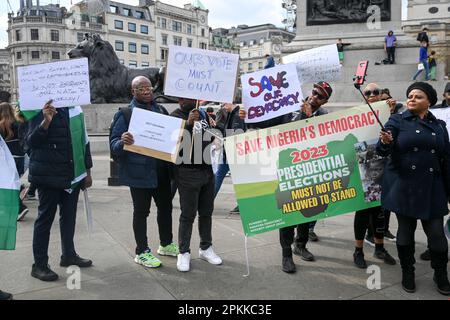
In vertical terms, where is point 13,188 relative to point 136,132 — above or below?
below

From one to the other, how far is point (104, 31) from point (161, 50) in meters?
16.3

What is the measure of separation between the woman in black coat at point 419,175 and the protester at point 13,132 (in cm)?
513

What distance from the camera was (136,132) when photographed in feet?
14.3

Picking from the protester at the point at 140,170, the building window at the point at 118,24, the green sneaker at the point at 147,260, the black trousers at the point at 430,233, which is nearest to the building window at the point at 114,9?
the building window at the point at 118,24

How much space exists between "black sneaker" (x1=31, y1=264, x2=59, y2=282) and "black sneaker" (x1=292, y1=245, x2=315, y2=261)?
2711 millimetres

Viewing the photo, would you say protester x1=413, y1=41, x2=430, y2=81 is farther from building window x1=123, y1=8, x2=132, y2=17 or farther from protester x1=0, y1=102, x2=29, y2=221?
building window x1=123, y1=8, x2=132, y2=17

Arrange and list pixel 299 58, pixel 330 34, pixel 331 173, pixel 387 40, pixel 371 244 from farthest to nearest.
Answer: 1. pixel 330 34
2. pixel 387 40
3. pixel 371 244
4. pixel 299 58
5. pixel 331 173

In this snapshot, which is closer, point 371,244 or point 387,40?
point 371,244

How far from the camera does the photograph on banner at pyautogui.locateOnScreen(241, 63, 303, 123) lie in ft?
15.4

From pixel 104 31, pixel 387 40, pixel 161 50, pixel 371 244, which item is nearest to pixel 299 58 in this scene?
pixel 371 244

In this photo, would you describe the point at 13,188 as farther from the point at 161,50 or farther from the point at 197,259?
the point at 161,50

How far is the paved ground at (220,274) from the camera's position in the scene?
3871mm

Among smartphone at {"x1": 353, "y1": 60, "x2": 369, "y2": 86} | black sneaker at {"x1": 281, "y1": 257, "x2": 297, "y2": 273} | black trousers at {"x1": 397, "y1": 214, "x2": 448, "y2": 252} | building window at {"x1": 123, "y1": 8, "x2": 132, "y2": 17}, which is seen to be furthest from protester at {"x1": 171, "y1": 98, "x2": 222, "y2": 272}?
building window at {"x1": 123, "y1": 8, "x2": 132, "y2": 17}

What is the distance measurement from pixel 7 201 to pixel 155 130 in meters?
1.58
